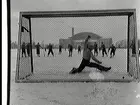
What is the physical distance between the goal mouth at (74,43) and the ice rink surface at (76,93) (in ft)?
0.31

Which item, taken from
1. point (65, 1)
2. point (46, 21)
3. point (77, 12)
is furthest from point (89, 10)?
point (46, 21)

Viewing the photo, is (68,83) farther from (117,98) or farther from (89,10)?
(89,10)

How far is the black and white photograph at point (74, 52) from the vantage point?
325 centimetres

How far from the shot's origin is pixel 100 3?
324cm

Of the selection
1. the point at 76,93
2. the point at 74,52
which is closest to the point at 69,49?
the point at 74,52

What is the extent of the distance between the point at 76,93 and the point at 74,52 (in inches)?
22.9

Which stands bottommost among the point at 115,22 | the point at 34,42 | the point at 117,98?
the point at 117,98

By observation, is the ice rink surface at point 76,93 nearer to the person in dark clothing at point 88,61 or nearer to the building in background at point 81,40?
the person in dark clothing at point 88,61

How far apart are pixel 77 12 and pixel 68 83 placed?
3.27 feet

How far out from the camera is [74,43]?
3512mm

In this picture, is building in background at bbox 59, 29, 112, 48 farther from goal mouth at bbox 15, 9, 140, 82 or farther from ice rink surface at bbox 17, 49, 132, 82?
ice rink surface at bbox 17, 49, 132, 82

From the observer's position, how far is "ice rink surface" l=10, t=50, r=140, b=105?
126 inches

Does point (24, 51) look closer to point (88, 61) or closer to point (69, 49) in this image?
point (69, 49)

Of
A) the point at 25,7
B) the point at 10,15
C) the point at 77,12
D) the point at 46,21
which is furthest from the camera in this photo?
the point at 46,21
